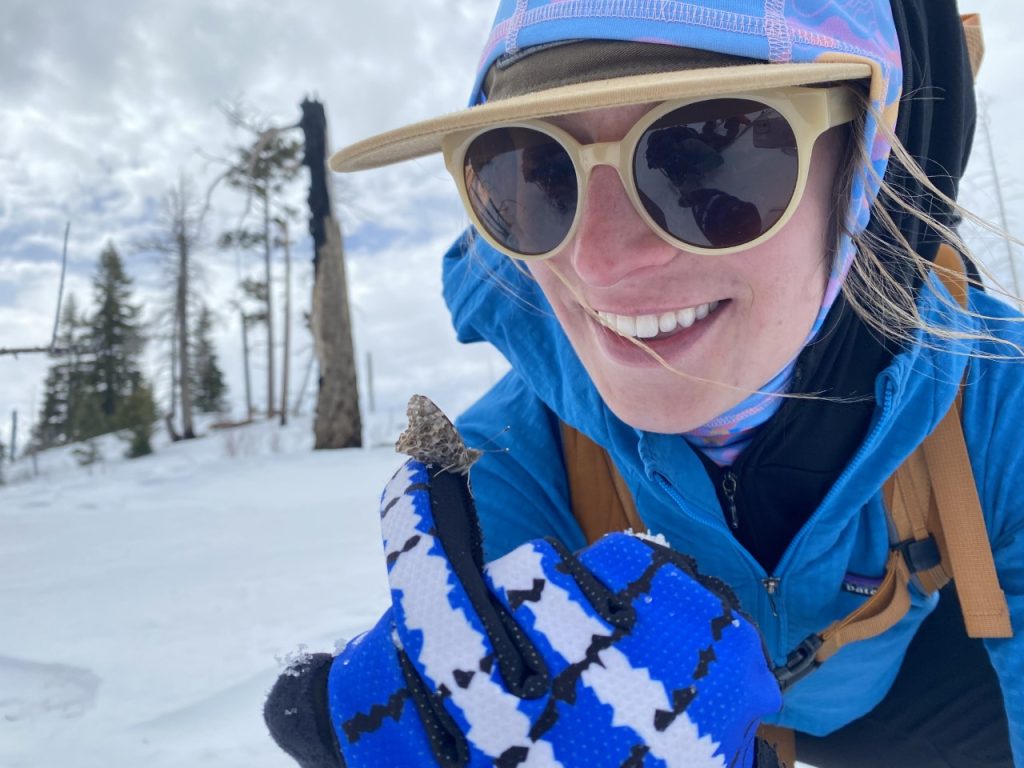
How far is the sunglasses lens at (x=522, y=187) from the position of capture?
919 mm

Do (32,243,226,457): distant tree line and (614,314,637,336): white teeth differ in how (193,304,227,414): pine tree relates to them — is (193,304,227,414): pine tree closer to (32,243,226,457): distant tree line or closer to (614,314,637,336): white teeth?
(32,243,226,457): distant tree line

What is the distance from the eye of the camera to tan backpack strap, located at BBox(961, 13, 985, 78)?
4.29ft

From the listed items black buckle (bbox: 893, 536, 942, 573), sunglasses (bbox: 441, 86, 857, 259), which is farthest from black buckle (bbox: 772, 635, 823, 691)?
sunglasses (bbox: 441, 86, 857, 259)

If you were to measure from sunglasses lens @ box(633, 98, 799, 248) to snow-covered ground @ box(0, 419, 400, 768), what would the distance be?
1.20m

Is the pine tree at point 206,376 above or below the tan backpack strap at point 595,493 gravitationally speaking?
above

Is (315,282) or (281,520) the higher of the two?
(315,282)

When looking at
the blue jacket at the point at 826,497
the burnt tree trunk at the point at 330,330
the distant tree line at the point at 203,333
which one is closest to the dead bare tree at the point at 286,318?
the distant tree line at the point at 203,333

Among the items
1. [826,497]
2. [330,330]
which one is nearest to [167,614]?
[826,497]

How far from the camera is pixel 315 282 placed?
27.2 ft

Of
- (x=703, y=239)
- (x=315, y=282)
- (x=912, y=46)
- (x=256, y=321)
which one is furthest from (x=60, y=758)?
(x=256, y=321)

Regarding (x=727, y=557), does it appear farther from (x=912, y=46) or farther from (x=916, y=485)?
(x=912, y=46)

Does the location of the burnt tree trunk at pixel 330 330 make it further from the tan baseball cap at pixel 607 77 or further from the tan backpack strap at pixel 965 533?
the tan backpack strap at pixel 965 533

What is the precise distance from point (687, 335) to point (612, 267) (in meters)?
0.17

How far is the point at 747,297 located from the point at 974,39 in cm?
94
